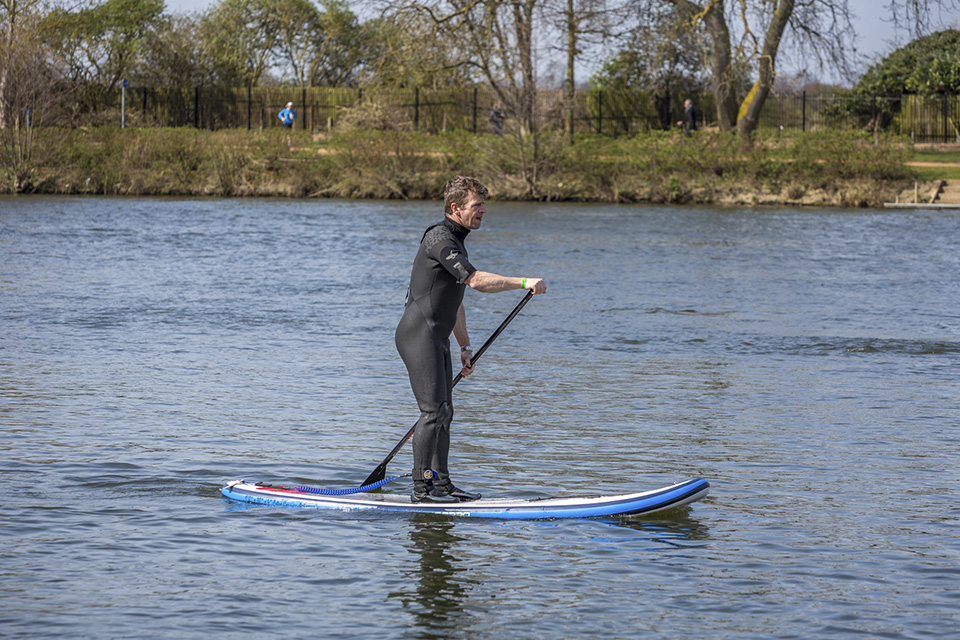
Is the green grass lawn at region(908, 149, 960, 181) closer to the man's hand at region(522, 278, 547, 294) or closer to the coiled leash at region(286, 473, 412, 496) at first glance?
the coiled leash at region(286, 473, 412, 496)

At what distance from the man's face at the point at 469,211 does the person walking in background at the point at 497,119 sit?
106 feet

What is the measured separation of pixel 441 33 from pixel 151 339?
25.8 meters

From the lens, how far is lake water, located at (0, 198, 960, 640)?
5801 millimetres

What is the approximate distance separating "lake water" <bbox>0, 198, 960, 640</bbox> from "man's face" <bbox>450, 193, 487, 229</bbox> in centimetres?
174

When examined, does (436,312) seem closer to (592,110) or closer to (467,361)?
(467,361)

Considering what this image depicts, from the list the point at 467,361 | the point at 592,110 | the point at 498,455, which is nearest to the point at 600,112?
the point at 592,110

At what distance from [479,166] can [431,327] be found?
32396mm

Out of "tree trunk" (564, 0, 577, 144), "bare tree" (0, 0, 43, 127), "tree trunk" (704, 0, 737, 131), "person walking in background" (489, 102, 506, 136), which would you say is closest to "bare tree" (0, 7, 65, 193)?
"bare tree" (0, 0, 43, 127)

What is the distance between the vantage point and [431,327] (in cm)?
688

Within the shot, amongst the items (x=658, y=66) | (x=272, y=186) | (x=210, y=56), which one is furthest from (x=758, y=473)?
(x=210, y=56)

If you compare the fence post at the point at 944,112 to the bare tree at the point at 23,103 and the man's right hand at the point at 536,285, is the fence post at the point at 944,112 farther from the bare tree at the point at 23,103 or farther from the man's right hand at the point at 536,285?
the man's right hand at the point at 536,285

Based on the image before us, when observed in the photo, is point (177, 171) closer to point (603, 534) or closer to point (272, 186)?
point (272, 186)

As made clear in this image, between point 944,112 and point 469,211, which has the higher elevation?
point 944,112

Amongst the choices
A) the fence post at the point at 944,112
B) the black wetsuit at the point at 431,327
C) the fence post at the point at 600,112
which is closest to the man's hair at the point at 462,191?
the black wetsuit at the point at 431,327
